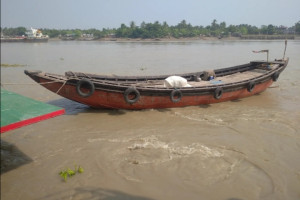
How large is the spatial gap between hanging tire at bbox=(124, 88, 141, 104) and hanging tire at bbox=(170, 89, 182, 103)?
974 millimetres

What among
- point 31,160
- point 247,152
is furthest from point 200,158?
point 31,160

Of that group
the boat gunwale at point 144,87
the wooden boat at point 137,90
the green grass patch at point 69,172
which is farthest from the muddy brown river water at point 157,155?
the boat gunwale at point 144,87

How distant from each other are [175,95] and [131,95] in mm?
1300

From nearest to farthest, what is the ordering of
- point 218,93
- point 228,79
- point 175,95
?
point 175,95
point 218,93
point 228,79

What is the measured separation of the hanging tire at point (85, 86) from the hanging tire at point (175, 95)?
217cm

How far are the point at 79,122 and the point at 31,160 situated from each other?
2009 millimetres

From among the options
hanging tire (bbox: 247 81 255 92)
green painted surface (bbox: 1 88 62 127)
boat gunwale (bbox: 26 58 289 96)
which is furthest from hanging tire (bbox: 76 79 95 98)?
hanging tire (bbox: 247 81 255 92)

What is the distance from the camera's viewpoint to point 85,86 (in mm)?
5988

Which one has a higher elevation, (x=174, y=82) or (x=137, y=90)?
(x=174, y=82)

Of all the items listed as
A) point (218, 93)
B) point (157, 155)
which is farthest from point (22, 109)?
point (218, 93)

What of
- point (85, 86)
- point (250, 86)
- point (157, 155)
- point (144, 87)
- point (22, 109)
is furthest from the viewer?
point (250, 86)

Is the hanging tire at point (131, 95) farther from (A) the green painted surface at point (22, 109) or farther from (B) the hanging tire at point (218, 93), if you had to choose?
(A) the green painted surface at point (22, 109)

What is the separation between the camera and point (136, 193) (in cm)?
333

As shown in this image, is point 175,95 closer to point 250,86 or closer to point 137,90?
point 137,90
